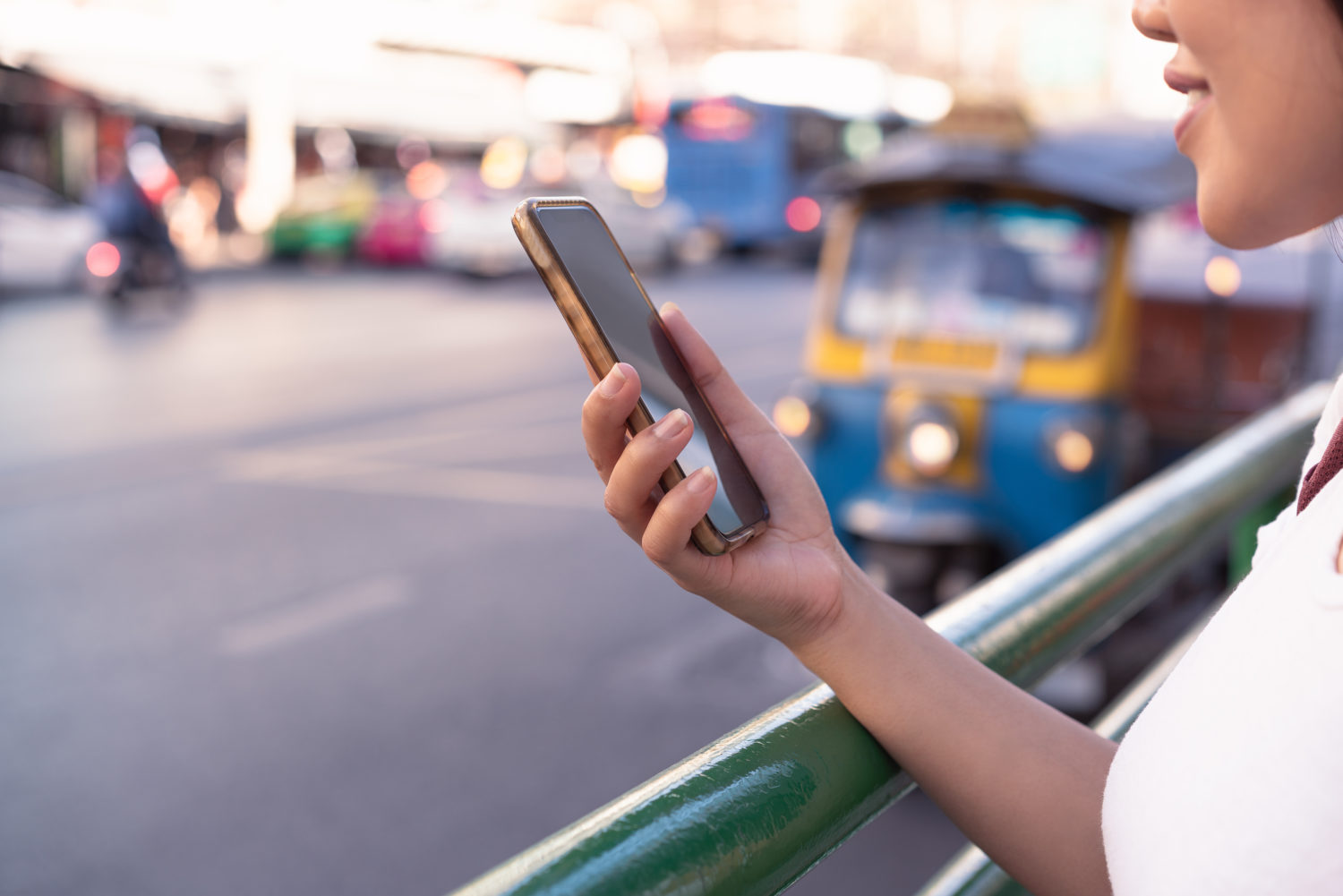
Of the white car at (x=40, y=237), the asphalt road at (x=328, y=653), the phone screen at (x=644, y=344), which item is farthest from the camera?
the white car at (x=40, y=237)

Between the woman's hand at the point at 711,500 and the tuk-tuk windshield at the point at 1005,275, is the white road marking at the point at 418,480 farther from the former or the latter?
the woman's hand at the point at 711,500

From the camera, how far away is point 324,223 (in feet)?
72.9

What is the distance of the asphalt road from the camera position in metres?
3.59

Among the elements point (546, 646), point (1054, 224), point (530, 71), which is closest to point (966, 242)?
point (1054, 224)

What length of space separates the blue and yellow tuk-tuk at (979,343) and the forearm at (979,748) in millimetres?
3071

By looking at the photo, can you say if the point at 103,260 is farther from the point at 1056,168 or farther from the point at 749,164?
the point at 1056,168

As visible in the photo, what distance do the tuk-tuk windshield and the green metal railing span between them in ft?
9.88

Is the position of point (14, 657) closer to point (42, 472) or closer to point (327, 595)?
point (327, 595)

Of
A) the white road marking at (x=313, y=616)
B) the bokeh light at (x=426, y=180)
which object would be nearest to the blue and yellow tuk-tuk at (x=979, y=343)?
the white road marking at (x=313, y=616)

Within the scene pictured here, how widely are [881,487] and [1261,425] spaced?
7.08 feet

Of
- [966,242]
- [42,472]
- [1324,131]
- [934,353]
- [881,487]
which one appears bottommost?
[42,472]

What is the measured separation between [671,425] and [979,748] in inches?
16.2

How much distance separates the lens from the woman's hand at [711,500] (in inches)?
38.0

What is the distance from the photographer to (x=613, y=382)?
0.95m
